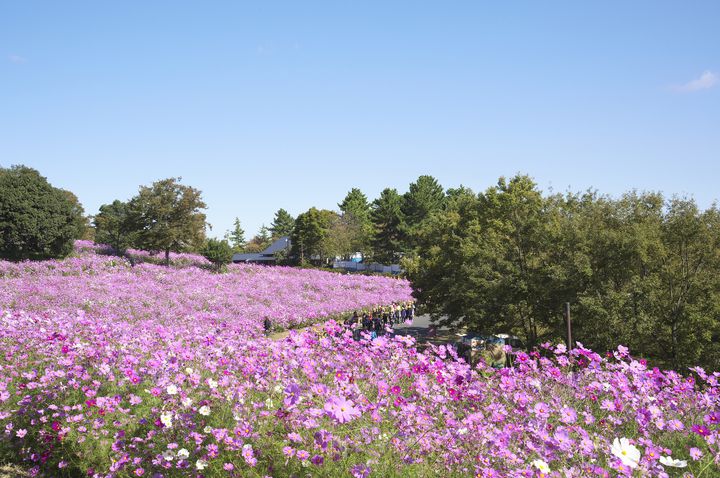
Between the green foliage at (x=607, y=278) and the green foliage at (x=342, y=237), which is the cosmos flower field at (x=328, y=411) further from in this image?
the green foliage at (x=342, y=237)

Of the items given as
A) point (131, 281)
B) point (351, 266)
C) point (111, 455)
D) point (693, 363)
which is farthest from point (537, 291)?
point (351, 266)

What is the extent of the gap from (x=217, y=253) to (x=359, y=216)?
208 feet

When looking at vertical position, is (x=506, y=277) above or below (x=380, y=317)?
above

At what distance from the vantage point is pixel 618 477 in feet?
10.8

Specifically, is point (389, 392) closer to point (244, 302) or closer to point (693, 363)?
point (693, 363)

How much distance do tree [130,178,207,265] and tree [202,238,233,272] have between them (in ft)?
4.43

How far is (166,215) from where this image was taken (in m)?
35.4

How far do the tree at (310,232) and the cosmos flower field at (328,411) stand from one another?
57.4 metres

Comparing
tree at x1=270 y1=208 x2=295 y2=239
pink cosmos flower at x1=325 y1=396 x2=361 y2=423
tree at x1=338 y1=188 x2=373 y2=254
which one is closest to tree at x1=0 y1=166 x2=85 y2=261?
pink cosmos flower at x1=325 y1=396 x2=361 y2=423

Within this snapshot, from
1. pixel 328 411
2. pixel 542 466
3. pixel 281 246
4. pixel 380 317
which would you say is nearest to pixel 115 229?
pixel 281 246

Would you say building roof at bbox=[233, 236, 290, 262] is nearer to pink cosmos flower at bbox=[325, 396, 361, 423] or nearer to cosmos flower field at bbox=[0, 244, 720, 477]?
cosmos flower field at bbox=[0, 244, 720, 477]

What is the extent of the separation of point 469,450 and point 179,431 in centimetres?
285

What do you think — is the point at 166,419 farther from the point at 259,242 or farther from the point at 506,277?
the point at 259,242

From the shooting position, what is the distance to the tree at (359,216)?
7331 cm
